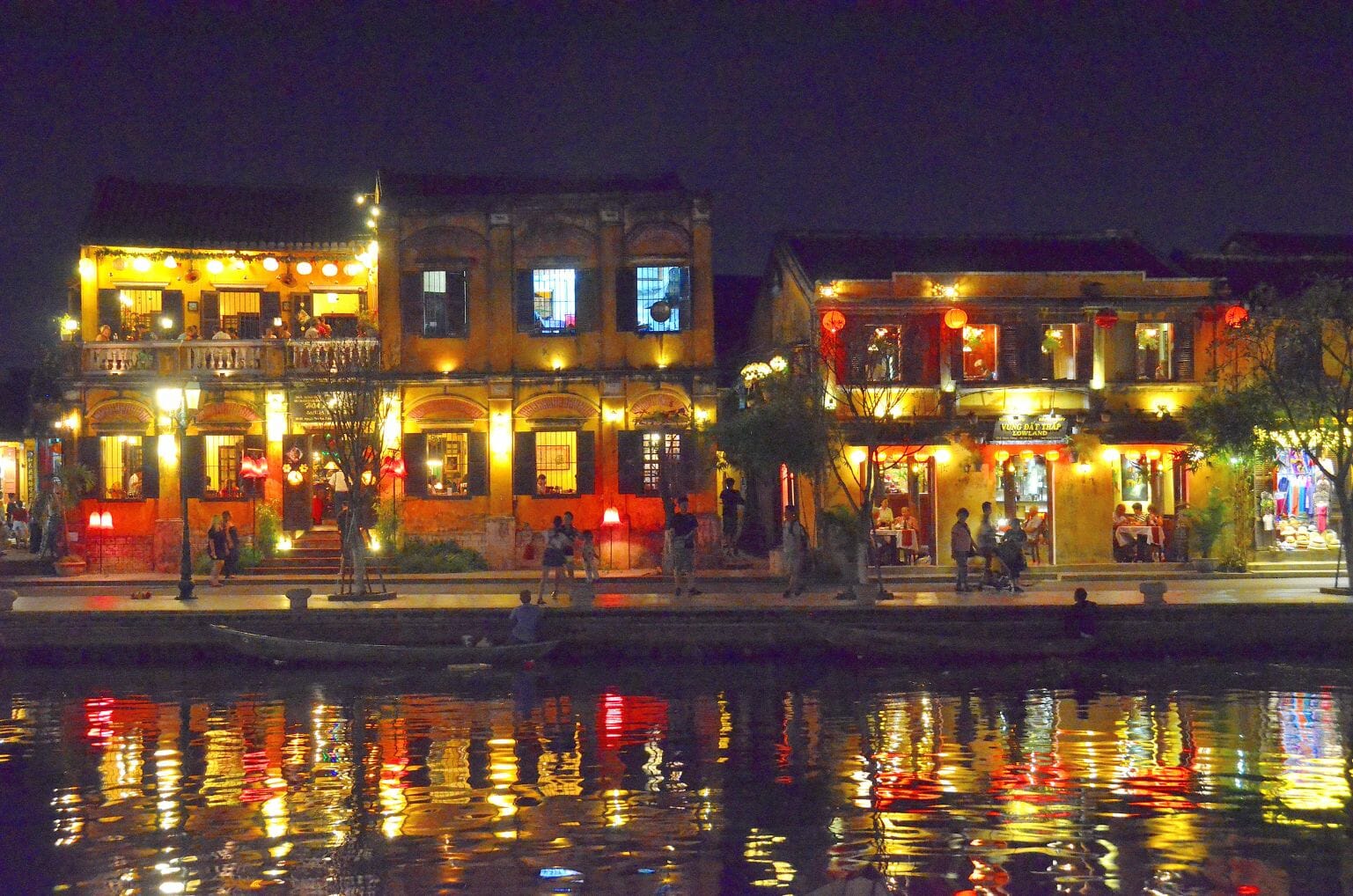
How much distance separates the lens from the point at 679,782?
16.8m

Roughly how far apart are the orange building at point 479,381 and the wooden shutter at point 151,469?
0.05 metres

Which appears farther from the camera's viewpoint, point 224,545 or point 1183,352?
point 1183,352

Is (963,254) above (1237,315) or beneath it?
above

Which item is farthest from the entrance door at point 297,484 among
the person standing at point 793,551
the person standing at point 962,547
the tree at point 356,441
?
the person standing at point 962,547

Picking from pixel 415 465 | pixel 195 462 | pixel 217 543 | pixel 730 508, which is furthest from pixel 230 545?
pixel 730 508

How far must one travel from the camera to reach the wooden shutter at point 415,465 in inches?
1375

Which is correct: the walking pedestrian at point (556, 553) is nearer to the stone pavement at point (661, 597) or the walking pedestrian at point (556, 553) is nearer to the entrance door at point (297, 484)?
the stone pavement at point (661, 597)

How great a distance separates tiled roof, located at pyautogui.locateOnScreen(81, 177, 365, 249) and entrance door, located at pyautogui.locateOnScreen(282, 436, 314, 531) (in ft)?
16.8

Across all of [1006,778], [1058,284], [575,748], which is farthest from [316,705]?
[1058,284]

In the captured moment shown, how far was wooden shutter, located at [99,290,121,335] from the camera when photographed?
3606 centimetres

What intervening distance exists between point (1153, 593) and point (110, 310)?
2588cm

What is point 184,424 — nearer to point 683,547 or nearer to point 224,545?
point 224,545

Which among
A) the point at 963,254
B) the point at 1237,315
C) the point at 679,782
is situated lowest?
the point at 679,782

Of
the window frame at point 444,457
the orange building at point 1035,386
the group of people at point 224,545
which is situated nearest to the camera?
the group of people at point 224,545
